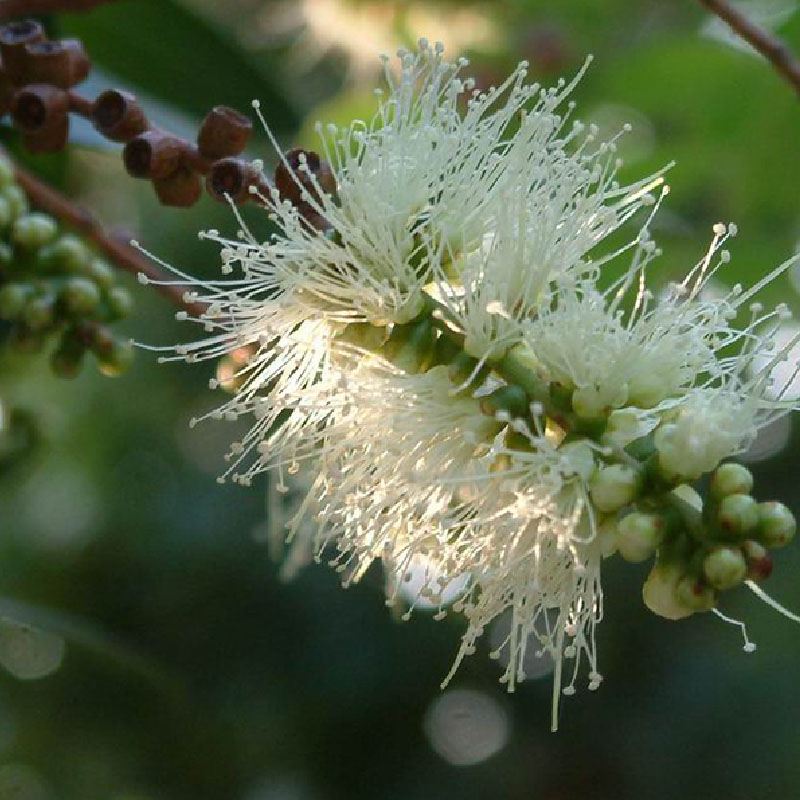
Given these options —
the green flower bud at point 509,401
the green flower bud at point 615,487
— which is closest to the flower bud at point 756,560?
the green flower bud at point 615,487

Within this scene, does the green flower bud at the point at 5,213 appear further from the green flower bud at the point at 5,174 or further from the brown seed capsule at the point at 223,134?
the brown seed capsule at the point at 223,134

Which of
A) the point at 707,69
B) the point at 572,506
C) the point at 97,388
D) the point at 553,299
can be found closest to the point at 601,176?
the point at 553,299

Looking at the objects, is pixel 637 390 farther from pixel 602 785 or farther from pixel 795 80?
pixel 602 785

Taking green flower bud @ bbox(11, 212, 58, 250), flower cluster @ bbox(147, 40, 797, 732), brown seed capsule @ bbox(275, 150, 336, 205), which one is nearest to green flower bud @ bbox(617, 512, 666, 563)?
flower cluster @ bbox(147, 40, 797, 732)

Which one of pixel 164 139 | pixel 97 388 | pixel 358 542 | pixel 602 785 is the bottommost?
pixel 97 388

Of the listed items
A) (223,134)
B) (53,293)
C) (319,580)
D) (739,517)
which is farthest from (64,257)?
(319,580)

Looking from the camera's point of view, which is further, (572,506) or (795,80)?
(795,80)

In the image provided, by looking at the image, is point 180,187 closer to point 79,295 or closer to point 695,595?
A: point 79,295

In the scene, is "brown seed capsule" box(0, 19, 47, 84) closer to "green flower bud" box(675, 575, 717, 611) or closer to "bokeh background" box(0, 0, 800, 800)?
"bokeh background" box(0, 0, 800, 800)
